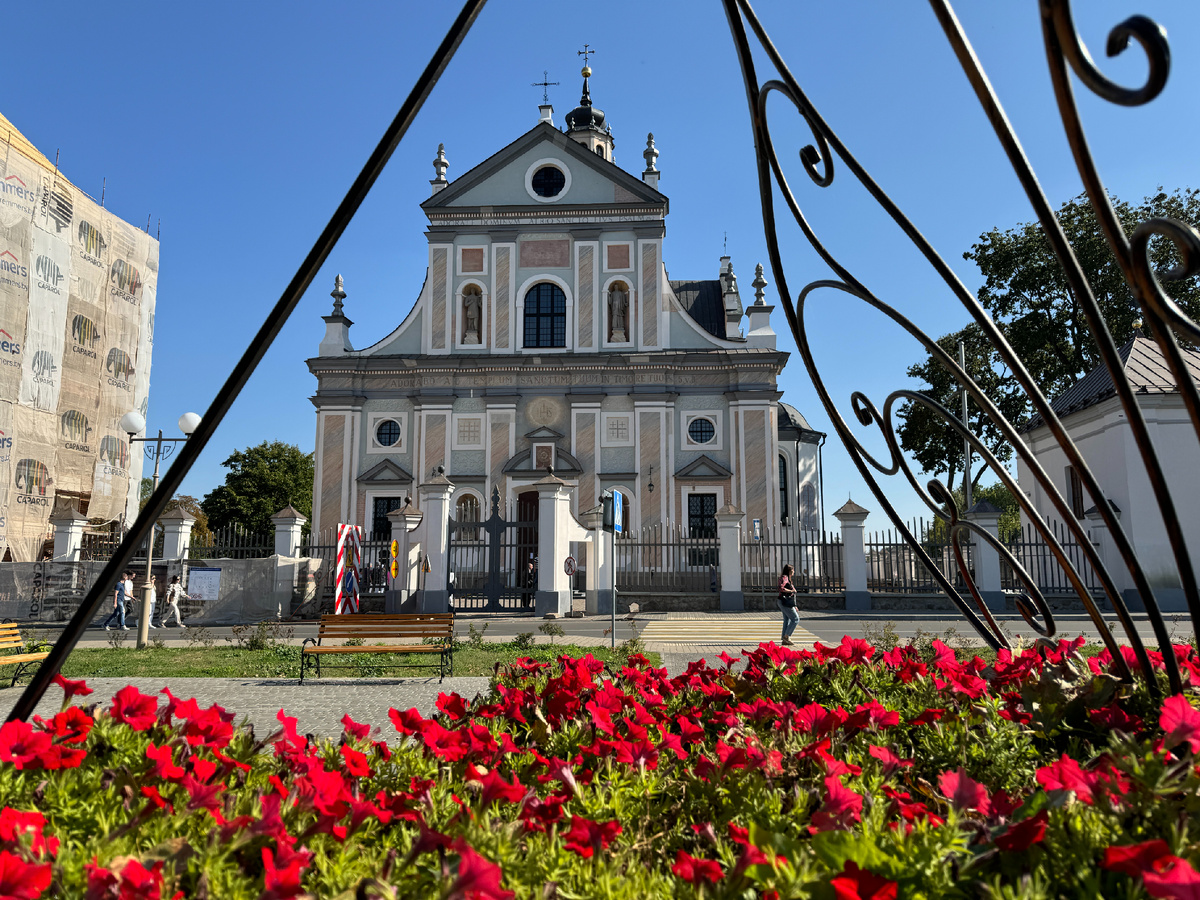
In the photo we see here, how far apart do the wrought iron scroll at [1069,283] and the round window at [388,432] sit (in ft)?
84.4

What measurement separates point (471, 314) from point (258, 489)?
2606 centimetres

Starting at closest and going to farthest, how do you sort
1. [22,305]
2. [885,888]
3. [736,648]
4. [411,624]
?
[885,888] → [411,624] → [736,648] → [22,305]

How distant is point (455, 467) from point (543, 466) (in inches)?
119

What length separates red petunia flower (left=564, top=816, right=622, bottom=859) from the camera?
148cm

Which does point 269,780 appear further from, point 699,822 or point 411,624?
point 411,624

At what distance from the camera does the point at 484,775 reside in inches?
80.0

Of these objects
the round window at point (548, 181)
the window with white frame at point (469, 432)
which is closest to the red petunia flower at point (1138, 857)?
the window with white frame at point (469, 432)

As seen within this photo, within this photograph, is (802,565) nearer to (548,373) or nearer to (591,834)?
(548,373)

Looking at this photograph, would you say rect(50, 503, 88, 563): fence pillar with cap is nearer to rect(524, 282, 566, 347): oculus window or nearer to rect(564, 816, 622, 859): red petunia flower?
rect(524, 282, 566, 347): oculus window

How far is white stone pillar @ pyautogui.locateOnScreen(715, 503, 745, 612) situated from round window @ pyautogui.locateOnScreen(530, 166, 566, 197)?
14964 millimetres

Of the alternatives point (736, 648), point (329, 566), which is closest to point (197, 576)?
point (329, 566)

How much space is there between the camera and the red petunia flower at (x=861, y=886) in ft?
3.55

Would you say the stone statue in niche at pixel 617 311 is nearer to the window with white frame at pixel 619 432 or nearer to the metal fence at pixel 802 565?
the window with white frame at pixel 619 432

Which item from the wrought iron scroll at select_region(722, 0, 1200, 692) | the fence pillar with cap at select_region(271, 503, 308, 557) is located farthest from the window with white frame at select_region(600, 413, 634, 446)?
the wrought iron scroll at select_region(722, 0, 1200, 692)
